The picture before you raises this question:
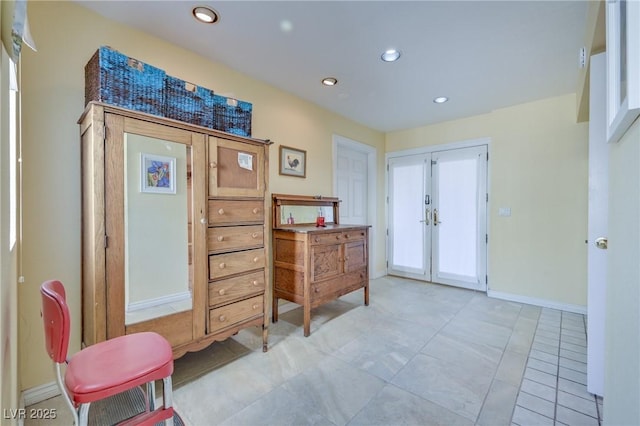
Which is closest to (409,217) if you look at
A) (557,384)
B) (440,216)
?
(440,216)

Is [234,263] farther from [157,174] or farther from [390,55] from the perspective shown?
[390,55]

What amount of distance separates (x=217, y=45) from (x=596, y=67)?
100 inches

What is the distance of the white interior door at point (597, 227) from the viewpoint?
1654 millimetres

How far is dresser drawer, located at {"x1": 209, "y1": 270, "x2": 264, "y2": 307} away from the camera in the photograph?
1.85 meters

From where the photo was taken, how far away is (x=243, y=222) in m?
2.00

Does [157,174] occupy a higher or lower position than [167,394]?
higher

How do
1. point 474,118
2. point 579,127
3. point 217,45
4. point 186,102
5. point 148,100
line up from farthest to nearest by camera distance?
point 474,118 → point 579,127 → point 217,45 → point 186,102 → point 148,100

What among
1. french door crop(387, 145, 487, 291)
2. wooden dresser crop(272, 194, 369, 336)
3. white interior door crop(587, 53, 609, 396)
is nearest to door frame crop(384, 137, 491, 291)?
french door crop(387, 145, 487, 291)

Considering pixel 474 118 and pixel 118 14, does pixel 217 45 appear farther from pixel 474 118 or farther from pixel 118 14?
pixel 474 118

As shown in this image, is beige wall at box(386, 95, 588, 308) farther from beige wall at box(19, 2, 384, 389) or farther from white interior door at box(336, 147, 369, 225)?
beige wall at box(19, 2, 384, 389)

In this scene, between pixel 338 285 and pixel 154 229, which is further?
pixel 338 285

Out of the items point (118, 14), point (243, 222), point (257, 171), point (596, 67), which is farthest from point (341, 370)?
point (118, 14)

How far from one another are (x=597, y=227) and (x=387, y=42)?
1851mm

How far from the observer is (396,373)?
191cm
